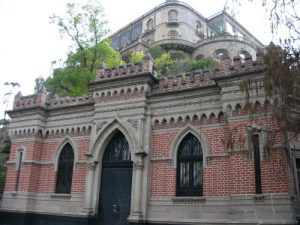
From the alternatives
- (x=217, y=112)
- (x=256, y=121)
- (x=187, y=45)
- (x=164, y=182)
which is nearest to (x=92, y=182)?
(x=164, y=182)

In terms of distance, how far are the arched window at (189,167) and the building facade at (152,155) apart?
4 centimetres

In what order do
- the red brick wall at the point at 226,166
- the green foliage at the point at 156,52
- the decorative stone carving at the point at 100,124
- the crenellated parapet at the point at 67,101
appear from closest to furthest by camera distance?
1. the red brick wall at the point at 226,166
2. the decorative stone carving at the point at 100,124
3. the crenellated parapet at the point at 67,101
4. the green foliage at the point at 156,52

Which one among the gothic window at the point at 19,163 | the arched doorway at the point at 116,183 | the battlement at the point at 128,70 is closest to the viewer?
the arched doorway at the point at 116,183

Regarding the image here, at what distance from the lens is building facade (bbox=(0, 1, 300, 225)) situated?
10.5m

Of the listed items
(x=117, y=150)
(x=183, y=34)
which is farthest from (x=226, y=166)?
(x=183, y=34)

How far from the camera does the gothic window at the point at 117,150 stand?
13.8 m

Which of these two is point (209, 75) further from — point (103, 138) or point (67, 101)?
point (67, 101)

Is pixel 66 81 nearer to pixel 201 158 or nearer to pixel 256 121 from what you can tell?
pixel 201 158

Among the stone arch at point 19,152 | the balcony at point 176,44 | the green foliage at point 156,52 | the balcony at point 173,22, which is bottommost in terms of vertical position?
the stone arch at point 19,152

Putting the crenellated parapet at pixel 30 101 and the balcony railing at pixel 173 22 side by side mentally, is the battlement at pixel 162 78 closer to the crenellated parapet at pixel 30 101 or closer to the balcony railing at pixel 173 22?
the crenellated parapet at pixel 30 101

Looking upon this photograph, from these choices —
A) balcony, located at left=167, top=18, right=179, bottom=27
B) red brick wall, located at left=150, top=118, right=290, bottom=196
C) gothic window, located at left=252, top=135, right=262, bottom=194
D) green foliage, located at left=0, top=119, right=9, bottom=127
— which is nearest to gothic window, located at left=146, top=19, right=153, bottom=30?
balcony, located at left=167, top=18, right=179, bottom=27

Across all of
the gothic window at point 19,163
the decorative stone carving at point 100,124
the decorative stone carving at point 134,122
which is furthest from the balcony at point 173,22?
the decorative stone carving at point 134,122

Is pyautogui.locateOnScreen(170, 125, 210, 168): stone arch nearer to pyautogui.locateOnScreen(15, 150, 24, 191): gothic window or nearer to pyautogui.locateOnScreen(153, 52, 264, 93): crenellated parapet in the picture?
pyautogui.locateOnScreen(153, 52, 264, 93): crenellated parapet

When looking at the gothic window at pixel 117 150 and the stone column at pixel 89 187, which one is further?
the gothic window at pixel 117 150
